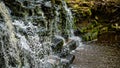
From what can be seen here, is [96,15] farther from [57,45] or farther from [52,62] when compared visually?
[52,62]

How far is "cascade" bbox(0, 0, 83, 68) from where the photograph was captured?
658 cm

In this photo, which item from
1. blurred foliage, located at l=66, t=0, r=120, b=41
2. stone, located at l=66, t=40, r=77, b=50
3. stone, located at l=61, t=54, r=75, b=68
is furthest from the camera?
blurred foliage, located at l=66, t=0, r=120, b=41

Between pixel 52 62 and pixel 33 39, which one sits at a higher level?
pixel 33 39

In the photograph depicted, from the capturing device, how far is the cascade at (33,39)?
658 centimetres

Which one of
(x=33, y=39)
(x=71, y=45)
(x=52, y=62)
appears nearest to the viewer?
(x=52, y=62)

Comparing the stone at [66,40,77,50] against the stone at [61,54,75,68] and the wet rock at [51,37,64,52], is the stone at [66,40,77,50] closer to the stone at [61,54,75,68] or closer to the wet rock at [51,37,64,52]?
the stone at [61,54,75,68]

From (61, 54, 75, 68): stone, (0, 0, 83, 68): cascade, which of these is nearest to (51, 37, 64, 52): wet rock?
(0, 0, 83, 68): cascade

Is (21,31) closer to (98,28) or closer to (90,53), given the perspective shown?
(90,53)

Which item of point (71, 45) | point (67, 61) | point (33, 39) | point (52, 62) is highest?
point (33, 39)

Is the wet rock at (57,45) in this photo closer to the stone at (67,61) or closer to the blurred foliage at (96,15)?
the stone at (67,61)

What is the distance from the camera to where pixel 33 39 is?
7.75m

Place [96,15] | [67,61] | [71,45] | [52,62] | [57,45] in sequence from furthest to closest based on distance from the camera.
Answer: [96,15] < [71,45] < [57,45] < [67,61] < [52,62]

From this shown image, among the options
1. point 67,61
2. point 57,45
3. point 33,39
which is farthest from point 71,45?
point 33,39

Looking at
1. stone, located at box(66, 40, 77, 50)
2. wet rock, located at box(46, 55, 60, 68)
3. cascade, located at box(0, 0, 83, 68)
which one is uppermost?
cascade, located at box(0, 0, 83, 68)
